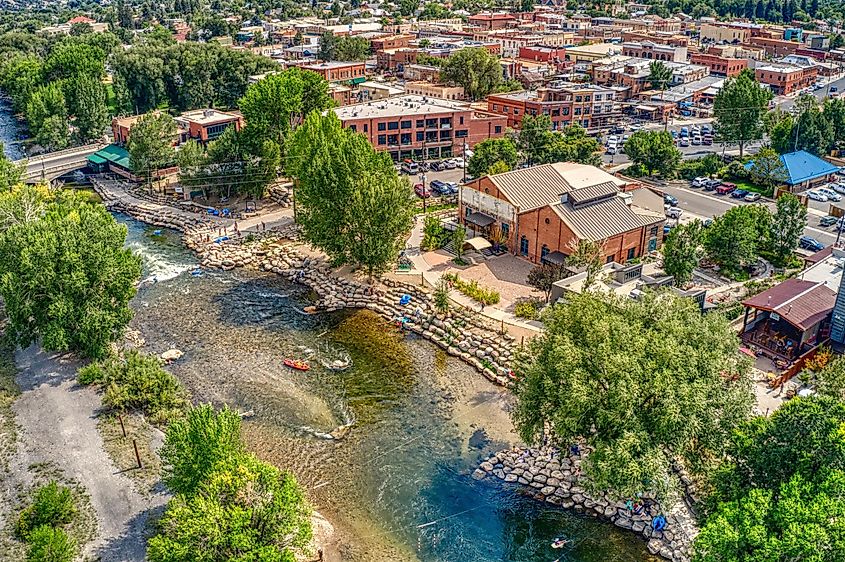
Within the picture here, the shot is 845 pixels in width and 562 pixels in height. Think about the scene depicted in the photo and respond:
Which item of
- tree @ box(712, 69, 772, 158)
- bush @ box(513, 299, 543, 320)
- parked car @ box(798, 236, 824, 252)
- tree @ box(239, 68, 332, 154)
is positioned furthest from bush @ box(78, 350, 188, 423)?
A: tree @ box(712, 69, 772, 158)

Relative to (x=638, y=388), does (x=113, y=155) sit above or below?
below

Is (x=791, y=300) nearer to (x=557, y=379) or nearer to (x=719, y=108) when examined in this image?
(x=557, y=379)

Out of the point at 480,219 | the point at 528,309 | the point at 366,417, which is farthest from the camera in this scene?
the point at 480,219

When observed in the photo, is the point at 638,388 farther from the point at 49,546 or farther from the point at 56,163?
the point at 56,163

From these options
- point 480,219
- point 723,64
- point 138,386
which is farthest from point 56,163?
point 723,64

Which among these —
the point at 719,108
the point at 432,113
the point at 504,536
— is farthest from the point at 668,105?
the point at 504,536
